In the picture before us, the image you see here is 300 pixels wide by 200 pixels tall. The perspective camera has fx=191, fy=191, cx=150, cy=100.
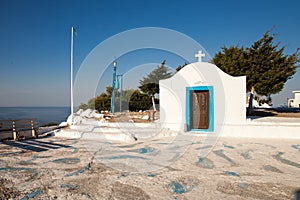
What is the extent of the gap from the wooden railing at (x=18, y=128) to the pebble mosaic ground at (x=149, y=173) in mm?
1695

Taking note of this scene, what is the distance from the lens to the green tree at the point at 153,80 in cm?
1936

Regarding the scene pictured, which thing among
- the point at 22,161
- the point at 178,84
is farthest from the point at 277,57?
the point at 22,161

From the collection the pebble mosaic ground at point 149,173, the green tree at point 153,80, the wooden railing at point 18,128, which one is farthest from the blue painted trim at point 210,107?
the green tree at point 153,80

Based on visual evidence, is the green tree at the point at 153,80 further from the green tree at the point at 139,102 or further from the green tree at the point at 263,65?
the green tree at the point at 263,65

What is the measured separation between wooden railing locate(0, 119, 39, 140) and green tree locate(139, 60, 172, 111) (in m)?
12.1

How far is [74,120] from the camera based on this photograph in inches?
440

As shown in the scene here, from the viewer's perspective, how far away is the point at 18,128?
326 inches

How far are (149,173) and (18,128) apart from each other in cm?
700

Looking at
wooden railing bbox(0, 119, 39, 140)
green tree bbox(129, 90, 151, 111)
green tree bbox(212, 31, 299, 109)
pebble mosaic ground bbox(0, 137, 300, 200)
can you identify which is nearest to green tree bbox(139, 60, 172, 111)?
green tree bbox(129, 90, 151, 111)

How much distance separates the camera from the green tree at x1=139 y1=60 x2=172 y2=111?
19.4 m

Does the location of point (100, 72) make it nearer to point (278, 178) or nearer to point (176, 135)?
point (176, 135)

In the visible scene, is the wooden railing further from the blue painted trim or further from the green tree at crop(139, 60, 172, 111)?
the green tree at crop(139, 60, 172, 111)

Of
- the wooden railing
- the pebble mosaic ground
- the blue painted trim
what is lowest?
the pebble mosaic ground

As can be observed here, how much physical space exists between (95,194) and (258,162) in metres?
4.04
